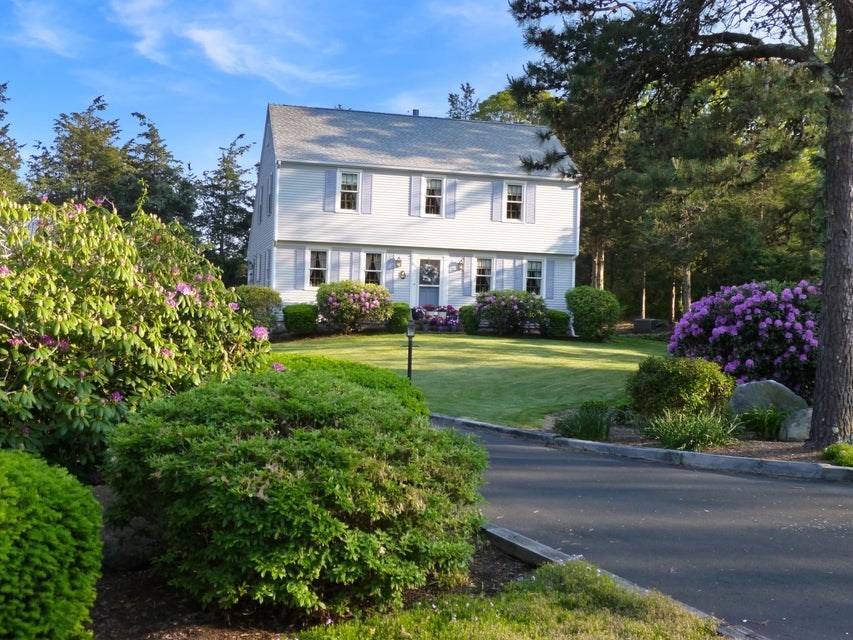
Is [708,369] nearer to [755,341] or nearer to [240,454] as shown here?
[755,341]

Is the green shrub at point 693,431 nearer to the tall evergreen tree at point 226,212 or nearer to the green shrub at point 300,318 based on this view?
the green shrub at point 300,318

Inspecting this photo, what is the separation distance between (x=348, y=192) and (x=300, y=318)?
5.70m

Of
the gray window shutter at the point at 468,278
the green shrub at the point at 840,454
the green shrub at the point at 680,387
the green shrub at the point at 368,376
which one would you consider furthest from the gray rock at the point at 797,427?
the gray window shutter at the point at 468,278

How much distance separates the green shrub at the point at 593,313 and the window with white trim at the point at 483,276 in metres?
3.64

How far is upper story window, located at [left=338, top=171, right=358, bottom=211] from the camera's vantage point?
3130 centimetres

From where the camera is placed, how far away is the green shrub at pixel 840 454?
9289 millimetres

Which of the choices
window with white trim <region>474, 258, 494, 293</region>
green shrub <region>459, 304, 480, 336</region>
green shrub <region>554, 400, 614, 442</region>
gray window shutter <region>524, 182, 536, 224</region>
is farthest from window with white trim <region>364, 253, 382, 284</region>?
green shrub <region>554, 400, 614, 442</region>

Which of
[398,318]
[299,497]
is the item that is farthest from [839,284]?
[398,318]

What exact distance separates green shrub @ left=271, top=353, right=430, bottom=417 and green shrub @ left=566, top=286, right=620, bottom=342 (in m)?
22.8

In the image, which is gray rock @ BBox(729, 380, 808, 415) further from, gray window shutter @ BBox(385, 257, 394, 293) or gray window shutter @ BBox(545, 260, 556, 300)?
gray window shutter @ BBox(545, 260, 556, 300)

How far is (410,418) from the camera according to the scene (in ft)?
15.4

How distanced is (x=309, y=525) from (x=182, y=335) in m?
3.03

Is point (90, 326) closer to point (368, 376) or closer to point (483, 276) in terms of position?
point (368, 376)

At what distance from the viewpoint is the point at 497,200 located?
32.7 meters
